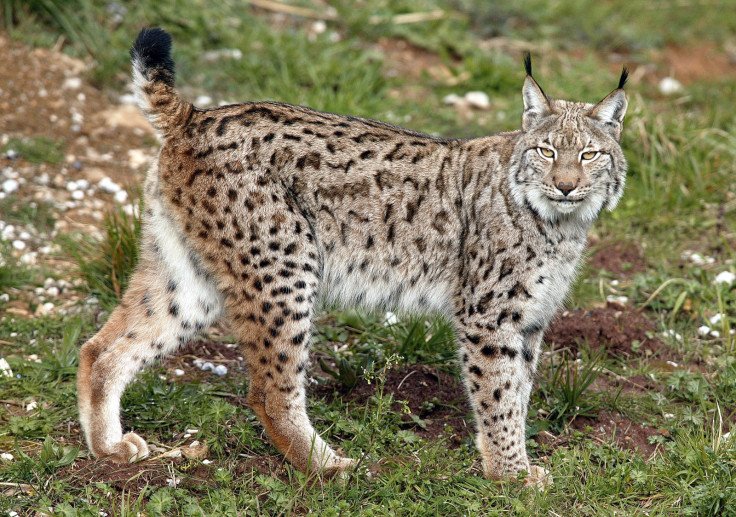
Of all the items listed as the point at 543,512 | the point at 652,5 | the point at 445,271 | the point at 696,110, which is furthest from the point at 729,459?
the point at 652,5

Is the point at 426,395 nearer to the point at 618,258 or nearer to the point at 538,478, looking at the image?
the point at 538,478

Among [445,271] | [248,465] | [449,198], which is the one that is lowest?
[248,465]

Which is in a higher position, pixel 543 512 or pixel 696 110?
pixel 696 110

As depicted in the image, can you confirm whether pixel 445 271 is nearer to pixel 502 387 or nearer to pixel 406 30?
pixel 502 387

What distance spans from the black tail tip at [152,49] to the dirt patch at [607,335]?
2.94 metres

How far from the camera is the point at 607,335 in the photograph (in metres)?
5.75

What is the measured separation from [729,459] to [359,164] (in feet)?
7.79

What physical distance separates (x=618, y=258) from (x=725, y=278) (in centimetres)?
81

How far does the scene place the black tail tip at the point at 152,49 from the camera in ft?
14.9

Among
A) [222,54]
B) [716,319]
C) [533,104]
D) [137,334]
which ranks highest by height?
[533,104]

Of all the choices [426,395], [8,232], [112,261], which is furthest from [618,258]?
[8,232]

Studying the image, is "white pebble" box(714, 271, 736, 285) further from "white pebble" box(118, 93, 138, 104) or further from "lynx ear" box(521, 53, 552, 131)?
"white pebble" box(118, 93, 138, 104)

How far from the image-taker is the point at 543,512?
13.8 feet

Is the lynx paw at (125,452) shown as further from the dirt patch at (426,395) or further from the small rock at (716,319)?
the small rock at (716,319)
